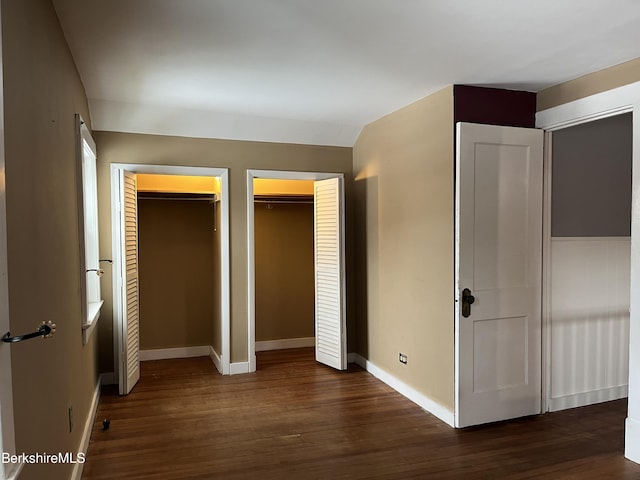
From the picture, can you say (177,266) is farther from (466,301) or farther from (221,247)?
(466,301)

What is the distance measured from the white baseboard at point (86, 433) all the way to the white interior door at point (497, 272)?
2348 mm

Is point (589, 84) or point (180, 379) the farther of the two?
point (180, 379)

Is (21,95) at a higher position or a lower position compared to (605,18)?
lower

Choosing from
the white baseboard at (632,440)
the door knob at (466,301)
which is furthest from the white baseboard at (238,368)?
the white baseboard at (632,440)

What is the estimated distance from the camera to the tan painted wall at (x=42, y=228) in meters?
1.49

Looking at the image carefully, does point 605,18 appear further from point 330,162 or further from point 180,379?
point 180,379

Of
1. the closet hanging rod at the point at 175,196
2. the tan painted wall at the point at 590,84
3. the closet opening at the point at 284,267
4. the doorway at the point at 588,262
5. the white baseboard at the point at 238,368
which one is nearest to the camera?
the tan painted wall at the point at 590,84

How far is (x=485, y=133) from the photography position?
10.6ft

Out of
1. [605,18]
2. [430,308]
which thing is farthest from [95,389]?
[605,18]

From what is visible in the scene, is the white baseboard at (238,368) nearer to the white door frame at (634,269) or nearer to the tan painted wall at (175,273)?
the tan painted wall at (175,273)

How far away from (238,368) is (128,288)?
1.28 m

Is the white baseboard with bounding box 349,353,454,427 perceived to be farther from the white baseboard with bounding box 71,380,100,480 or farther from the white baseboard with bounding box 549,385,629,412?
the white baseboard with bounding box 71,380,100,480

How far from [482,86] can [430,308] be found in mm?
1655

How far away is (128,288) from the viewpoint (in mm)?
4047
